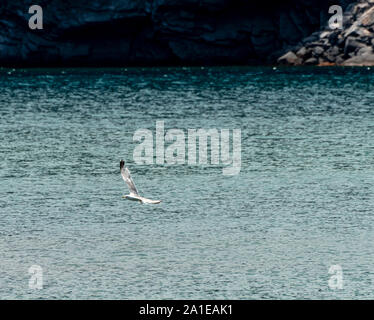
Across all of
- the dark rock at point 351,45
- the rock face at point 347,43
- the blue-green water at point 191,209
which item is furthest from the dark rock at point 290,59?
the blue-green water at point 191,209

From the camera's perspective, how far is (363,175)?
35344 mm

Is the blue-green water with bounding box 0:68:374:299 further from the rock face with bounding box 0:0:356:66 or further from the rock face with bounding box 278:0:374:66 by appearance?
the rock face with bounding box 0:0:356:66

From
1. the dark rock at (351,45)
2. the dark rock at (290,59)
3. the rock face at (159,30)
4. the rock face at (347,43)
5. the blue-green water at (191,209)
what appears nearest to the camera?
the blue-green water at (191,209)

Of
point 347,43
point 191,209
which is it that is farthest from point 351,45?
point 191,209

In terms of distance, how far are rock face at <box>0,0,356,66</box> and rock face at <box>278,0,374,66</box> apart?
1.12 metres

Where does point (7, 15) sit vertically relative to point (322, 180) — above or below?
above

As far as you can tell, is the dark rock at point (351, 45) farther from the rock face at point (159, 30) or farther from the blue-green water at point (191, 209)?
the blue-green water at point (191, 209)

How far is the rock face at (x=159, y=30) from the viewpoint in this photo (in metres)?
104

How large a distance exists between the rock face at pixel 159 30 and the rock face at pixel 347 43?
1.12 m

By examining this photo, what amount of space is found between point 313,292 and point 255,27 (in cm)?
8386

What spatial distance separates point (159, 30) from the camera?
104m

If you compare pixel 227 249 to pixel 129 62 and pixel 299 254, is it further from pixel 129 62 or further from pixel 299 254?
pixel 129 62
